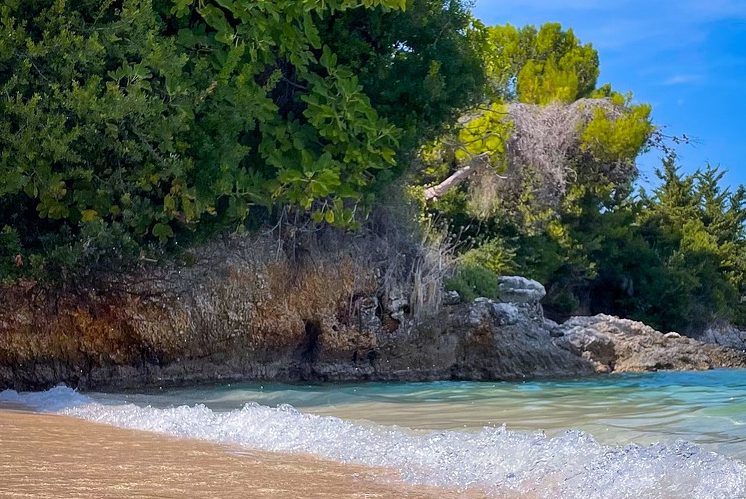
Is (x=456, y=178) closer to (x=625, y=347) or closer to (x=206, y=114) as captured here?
(x=625, y=347)

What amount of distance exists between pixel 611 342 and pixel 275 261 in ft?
17.0

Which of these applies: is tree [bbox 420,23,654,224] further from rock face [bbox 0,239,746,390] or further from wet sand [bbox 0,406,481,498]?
wet sand [bbox 0,406,481,498]

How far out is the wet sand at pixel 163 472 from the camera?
2.81 metres

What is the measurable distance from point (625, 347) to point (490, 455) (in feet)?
28.1

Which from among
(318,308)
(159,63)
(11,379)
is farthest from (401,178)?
(11,379)

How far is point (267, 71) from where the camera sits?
899 cm

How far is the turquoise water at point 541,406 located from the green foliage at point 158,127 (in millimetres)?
1684

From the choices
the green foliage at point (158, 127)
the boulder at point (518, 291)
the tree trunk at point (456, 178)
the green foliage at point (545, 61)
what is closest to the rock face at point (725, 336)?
the green foliage at point (545, 61)

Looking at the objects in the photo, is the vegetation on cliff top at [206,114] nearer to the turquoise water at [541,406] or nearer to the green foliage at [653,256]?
the turquoise water at [541,406]

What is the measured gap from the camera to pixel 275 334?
9242 mm

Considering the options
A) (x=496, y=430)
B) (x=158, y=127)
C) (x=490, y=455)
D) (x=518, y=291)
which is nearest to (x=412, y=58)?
(x=158, y=127)

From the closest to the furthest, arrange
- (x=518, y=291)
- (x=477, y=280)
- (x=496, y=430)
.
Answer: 1. (x=496, y=430)
2. (x=477, y=280)
3. (x=518, y=291)

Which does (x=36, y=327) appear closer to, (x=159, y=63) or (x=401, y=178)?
(x=159, y=63)

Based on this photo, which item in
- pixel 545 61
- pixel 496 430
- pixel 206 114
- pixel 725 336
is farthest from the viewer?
pixel 725 336
